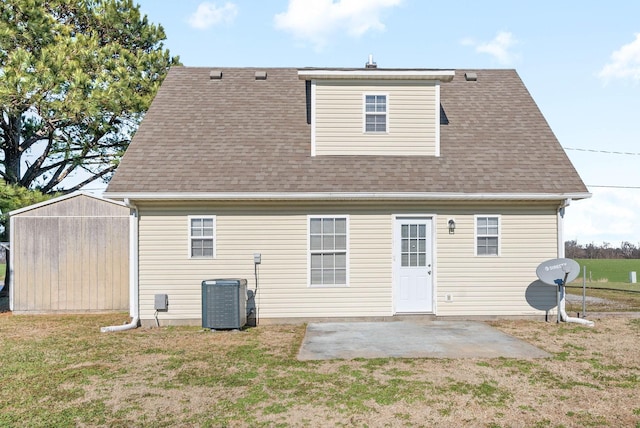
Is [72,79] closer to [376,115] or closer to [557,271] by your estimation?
[376,115]

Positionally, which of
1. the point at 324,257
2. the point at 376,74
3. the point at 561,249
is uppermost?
the point at 376,74

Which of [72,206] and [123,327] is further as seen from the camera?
[72,206]

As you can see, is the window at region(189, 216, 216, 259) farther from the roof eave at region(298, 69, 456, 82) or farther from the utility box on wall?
the roof eave at region(298, 69, 456, 82)

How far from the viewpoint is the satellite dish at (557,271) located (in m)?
9.81

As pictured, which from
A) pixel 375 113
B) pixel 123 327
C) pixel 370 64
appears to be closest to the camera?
pixel 123 327

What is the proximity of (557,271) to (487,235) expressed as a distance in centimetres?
155

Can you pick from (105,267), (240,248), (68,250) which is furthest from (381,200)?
(68,250)

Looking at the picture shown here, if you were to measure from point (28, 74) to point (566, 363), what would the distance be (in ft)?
53.6

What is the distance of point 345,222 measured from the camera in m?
10.3

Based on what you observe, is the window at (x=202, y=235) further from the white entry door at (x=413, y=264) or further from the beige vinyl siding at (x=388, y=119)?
the white entry door at (x=413, y=264)

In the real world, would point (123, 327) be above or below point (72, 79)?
below

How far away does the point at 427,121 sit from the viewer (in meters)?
11.3

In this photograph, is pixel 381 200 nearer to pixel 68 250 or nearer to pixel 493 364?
pixel 493 364

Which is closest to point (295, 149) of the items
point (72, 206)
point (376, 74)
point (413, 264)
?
point (376, 74)
